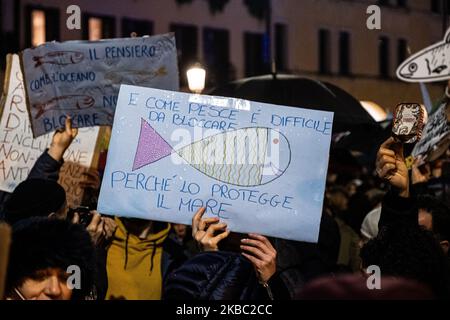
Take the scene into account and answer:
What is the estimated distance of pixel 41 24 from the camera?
27.7 m

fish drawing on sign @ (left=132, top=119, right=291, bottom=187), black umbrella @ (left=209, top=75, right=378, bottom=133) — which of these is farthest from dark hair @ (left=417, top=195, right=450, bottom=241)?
black umbrella @ (left=209, top=75, right=378, bottom=133)

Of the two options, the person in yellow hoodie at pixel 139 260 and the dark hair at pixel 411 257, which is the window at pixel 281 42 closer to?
the person in yellow hoodie at pixel 139 260

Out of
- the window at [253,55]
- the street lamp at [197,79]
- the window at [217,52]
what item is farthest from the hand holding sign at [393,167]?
the window at [253,55]

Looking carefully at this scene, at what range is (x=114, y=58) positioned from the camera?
579cm

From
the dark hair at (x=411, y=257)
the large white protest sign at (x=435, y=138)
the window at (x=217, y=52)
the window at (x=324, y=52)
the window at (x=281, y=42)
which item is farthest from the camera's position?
the window at (x=324, y=52)

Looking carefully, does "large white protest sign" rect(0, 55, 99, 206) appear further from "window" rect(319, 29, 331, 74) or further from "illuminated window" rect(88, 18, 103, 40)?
"window" rect(319, 29, 331, 74)

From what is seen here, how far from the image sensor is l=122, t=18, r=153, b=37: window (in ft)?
99.5

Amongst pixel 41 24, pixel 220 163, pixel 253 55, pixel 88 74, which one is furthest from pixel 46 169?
pixel 253 55

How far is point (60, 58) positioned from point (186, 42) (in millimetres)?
27180

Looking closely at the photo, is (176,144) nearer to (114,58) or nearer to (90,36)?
(114,58)

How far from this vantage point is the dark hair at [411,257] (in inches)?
123

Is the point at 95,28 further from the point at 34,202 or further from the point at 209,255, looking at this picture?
the point at 209,255

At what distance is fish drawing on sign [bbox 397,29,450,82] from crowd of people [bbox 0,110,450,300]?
0.88 metres
